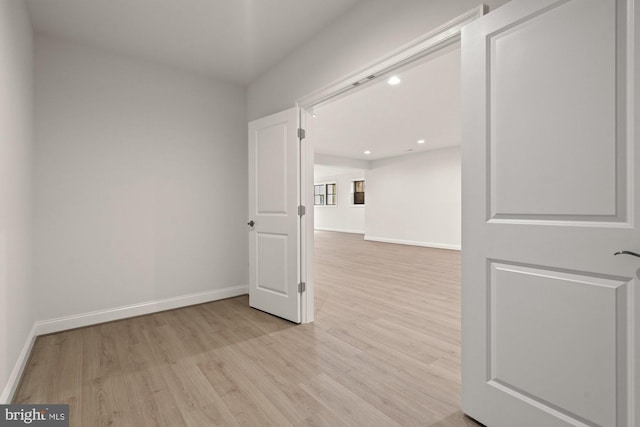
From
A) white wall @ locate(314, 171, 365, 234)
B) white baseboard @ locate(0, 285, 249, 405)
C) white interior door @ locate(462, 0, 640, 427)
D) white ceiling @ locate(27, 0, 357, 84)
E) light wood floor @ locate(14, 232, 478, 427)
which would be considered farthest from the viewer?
white wall @ locate(314, 171, 365, 234)

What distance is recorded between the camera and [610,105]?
44.3 inches

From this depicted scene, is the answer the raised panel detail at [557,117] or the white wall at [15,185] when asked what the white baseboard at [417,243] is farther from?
the white wall at [15,185]

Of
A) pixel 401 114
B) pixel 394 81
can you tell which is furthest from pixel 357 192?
pixel 394 81

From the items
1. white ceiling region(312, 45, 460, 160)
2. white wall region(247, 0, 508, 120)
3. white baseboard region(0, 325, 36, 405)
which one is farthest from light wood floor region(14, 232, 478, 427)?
A: white wall region(247, 0, 508, 120)

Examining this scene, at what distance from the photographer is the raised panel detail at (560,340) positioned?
1129 mm

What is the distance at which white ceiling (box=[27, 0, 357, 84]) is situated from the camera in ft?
7.61

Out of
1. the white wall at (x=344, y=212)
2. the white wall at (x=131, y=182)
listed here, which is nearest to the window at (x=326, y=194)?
the white wall at (x=344, y=212)

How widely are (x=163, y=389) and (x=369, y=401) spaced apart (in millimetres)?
1237

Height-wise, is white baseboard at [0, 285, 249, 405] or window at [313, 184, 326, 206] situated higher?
window at [313, 184, 326, 206]

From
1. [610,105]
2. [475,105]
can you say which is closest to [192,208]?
[475,105]

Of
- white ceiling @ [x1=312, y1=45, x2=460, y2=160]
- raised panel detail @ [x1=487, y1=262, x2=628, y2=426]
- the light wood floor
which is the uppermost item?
white ceiling @ [x1=312, y1=45, x2=460, y2=160]

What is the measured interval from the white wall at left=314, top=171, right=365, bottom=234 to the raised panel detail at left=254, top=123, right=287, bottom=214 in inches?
352

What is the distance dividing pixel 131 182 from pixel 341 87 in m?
2.33

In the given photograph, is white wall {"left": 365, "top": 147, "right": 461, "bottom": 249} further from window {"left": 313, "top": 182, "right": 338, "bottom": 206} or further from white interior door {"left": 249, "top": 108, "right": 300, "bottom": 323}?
white interior door {"left": 249, "top": 108, "right": 300, "bottom": 323}
